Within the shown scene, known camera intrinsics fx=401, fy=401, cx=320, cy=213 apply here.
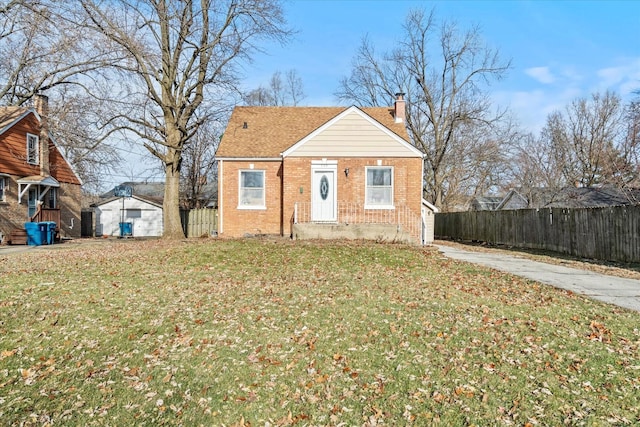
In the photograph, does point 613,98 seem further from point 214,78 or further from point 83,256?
point 83,256

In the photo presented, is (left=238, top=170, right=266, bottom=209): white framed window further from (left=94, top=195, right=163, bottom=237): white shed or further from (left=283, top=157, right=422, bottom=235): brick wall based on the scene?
(left=94, top=195, right=163, bottom=237): white shed

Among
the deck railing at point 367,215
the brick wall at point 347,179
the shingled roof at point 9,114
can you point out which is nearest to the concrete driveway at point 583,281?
the deck railing at point 367,215

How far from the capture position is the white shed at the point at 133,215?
3156 centimetres

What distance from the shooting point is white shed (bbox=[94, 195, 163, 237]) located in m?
31.6

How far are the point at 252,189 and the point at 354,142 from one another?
490 cm

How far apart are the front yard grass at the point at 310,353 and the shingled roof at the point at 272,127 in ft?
32.1

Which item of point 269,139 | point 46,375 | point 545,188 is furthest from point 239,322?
point 545,188

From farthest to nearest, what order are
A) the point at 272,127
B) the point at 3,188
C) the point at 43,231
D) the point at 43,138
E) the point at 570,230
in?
the point at 43,138 < the point at 272,127 < the point at 3,188 < the point at 43,231 < the point at 570,230

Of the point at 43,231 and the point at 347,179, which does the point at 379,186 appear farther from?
the point at 43,231

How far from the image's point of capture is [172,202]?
60.4 feet

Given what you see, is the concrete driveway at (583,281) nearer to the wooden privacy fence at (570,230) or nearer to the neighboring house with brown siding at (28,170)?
the wooden privacy fence at (570,230)

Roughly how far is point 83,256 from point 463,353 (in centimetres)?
1158

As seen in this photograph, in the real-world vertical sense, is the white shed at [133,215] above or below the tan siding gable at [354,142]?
below

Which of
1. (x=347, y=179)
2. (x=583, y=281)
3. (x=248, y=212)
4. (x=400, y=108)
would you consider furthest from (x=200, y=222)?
(x=583, y=281)
